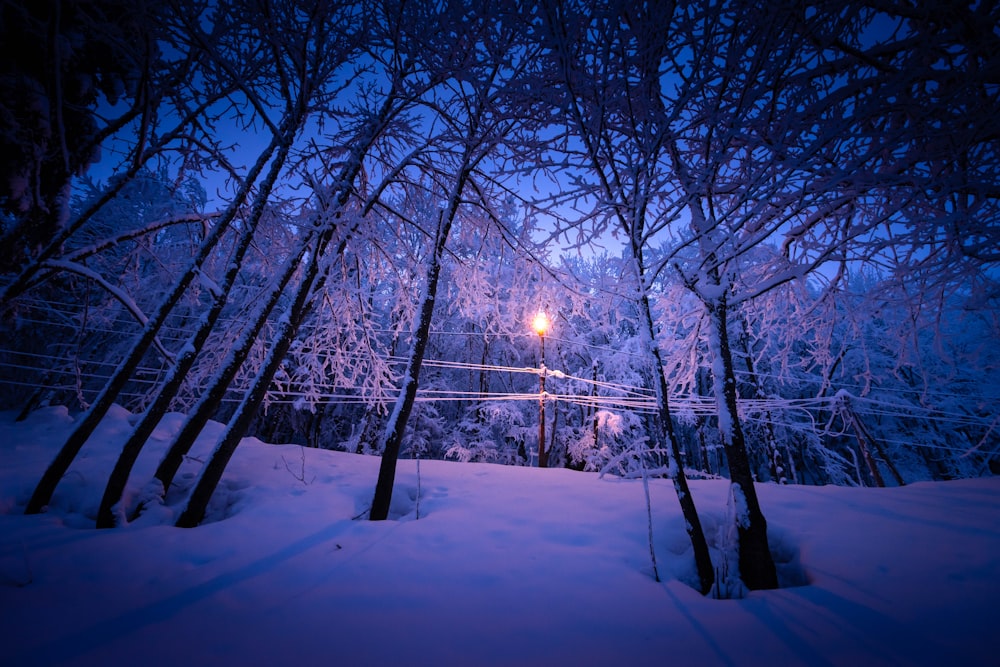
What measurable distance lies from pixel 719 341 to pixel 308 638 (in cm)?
404

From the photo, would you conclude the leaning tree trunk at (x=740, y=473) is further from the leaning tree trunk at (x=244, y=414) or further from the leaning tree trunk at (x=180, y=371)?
the leaning tree trunk at (x=180, y=371)

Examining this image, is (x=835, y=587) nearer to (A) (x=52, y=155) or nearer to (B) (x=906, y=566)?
(B) (x=906, y=566)

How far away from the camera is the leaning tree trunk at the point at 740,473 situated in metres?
2.92

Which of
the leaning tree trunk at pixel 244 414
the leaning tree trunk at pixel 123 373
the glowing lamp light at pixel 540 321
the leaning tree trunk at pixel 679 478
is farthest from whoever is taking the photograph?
the glowing lamp light at pixel 540 321

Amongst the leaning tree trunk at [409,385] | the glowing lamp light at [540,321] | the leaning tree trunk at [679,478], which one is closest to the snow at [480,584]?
→ the leaning tree trunk at [679,478]

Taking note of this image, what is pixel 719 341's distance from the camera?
11.6ft

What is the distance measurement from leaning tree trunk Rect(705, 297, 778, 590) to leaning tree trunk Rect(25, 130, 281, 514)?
6098 millimetres

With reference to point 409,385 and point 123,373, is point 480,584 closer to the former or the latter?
point 409,385

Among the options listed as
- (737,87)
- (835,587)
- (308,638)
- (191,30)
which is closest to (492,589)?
(308,638)

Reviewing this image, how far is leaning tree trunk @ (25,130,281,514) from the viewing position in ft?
14.1

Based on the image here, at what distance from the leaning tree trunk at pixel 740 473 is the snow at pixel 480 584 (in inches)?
11.9

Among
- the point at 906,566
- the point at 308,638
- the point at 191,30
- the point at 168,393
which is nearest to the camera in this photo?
the point at 308,638

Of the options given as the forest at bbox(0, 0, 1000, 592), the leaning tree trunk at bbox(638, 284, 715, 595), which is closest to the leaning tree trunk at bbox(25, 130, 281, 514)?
the forest at bbox(0, 0, 1000, 592)

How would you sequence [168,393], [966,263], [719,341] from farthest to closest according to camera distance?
[168,393], [719,341], [966,263]
